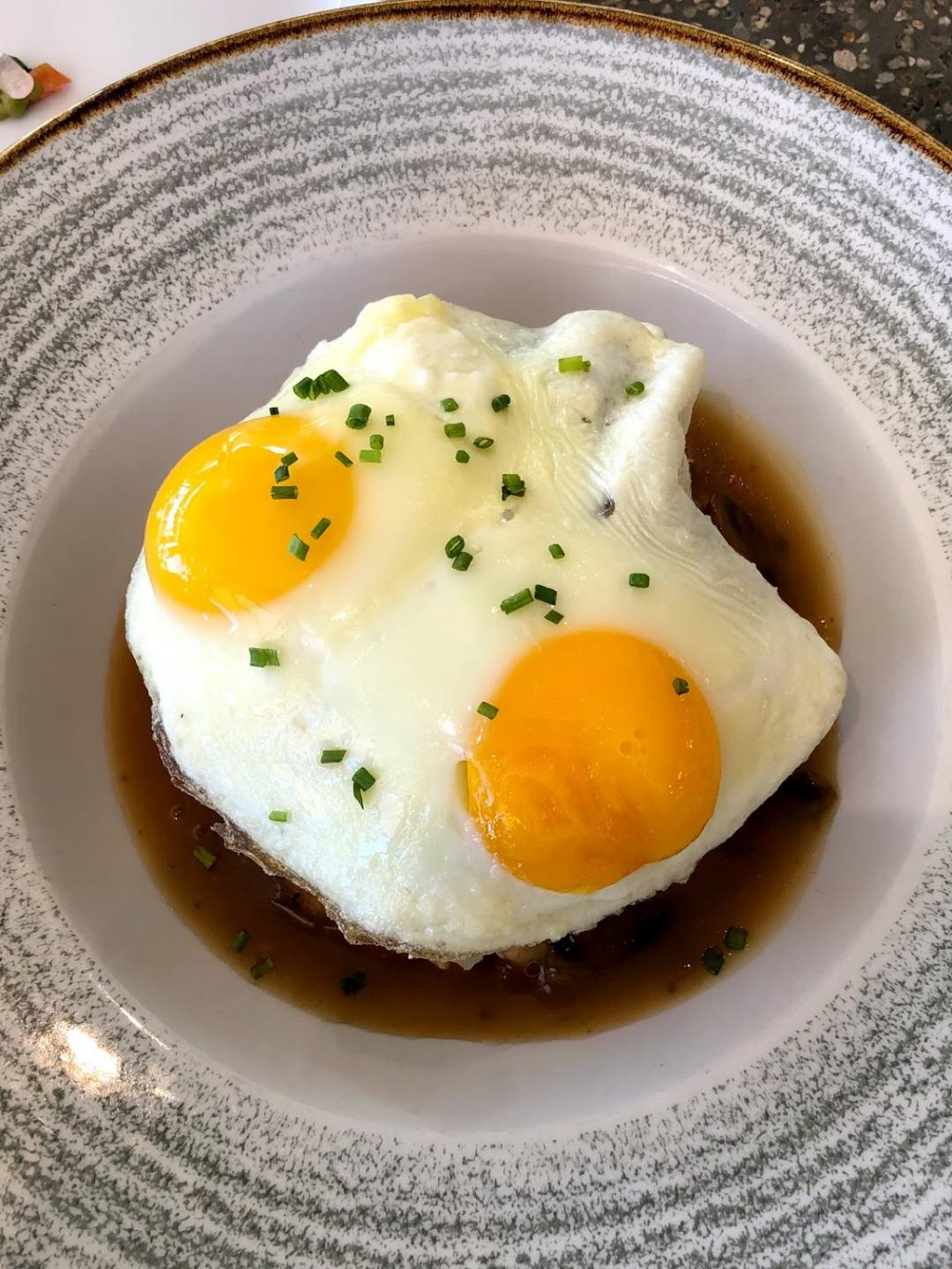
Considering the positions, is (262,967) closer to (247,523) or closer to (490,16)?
(247,523)

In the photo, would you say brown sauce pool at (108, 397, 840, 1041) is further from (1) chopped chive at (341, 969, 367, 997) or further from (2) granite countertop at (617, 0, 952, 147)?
(2) granite countertop at (617, 0, 952, 147)

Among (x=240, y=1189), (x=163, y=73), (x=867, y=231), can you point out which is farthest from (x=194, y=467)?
(x=867, y=231)

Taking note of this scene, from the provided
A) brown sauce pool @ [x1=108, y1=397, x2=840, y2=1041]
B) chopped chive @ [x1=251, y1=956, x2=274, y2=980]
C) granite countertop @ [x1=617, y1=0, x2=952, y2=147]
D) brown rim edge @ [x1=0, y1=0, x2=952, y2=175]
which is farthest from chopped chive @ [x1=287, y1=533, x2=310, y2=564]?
granite countertop @ [x1=617, y1=0, x2=952, y2=147]

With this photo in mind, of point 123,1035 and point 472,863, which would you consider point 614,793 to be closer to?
point 472,863

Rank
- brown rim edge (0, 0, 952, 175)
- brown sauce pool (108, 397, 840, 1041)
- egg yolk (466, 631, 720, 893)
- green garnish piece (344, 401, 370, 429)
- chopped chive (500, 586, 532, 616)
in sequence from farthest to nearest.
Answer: brown sauce pool (108, 397, 840, 1041) → brown rim edge (0, 0, 952, 175) → green garnish piece (344, 401, 370, 429) → chopped chive (500, 586, 532, 616) → egg yolk (466, 631, 720, 893)

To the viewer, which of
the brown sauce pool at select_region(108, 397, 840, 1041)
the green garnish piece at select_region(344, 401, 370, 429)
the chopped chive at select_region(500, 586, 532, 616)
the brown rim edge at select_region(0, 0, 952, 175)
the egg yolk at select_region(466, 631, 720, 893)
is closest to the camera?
the egg yolk at select_region(466, 631, 720, 893)

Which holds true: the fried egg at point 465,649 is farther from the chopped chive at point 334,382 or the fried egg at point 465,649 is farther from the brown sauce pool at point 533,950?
the brown sauce pool at point 533,950
